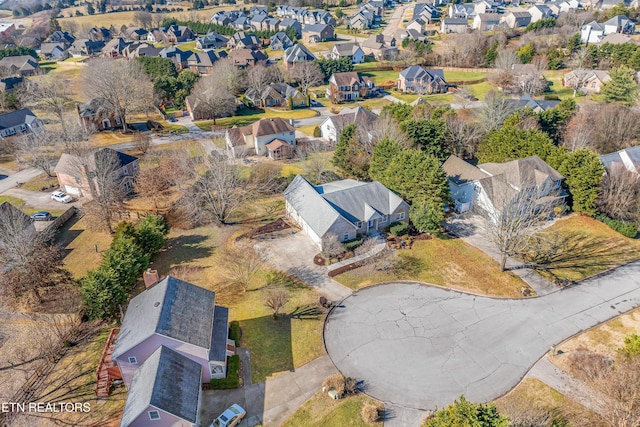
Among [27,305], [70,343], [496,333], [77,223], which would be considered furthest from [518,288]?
[77,223]

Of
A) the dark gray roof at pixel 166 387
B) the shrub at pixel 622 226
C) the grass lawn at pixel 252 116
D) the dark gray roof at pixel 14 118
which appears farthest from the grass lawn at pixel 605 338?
the dark gray roof at pixel 14 118

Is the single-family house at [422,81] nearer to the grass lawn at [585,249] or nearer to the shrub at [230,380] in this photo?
the grass lawn at [585,249]

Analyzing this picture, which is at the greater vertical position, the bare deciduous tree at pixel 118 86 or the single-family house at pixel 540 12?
the single-family house at pixel 540 12

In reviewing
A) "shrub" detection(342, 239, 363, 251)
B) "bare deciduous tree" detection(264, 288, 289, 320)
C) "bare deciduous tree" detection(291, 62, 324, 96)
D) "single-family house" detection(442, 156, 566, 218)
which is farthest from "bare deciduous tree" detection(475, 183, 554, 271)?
"bare deciduous tree" detection(291, 62, 324, 96)

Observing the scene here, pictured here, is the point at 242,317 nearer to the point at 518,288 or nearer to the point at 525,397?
the point at 525,397

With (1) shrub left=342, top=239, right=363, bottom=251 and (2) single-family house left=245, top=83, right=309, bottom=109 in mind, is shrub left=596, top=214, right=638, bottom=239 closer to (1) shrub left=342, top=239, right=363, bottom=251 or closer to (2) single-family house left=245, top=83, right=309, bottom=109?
(1) shrub left=342, top=239, right=363, bottom=251

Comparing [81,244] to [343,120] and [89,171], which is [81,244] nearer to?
[89,171]

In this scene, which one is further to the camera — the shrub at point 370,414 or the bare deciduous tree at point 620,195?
the bare deciduous tree at point 620,195
